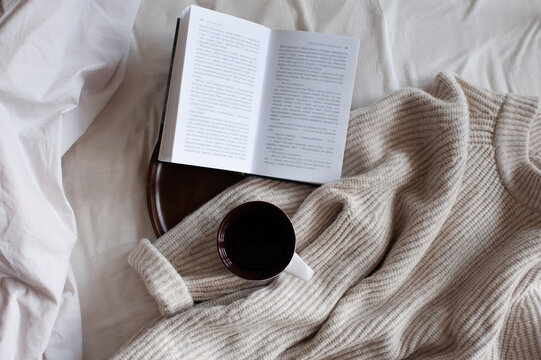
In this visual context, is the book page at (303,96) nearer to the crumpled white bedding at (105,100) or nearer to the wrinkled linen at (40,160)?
the crumpled white bedding at (105,100)

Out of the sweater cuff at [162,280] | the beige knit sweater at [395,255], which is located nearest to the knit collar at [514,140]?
the beige knit sweater at [395,255]

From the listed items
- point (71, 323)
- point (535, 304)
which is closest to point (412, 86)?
point (535, 304)

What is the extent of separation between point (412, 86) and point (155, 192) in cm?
45

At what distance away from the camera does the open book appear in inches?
24.9

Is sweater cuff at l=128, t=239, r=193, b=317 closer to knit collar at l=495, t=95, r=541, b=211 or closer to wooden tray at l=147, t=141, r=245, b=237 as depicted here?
wooden tray at l=147, t=141, r=245, b=237

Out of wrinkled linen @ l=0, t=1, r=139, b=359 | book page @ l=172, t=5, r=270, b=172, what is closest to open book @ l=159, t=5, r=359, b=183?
book page @ l=172, t=5, r=270, b=172

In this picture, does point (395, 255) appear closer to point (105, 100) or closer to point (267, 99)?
point (267, 99)

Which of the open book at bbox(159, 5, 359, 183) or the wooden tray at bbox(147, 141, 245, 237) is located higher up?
the open book at bbox(159, 5, 359, 183)

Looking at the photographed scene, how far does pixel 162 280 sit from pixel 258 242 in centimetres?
14

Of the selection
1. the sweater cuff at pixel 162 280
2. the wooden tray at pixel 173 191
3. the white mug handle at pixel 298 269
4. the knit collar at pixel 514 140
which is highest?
the knit collar at pixel 514 140

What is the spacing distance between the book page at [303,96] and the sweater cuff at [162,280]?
195 mm

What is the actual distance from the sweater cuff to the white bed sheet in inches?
2.1

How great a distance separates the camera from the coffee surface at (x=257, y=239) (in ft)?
1.91

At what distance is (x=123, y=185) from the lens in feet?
2.20
